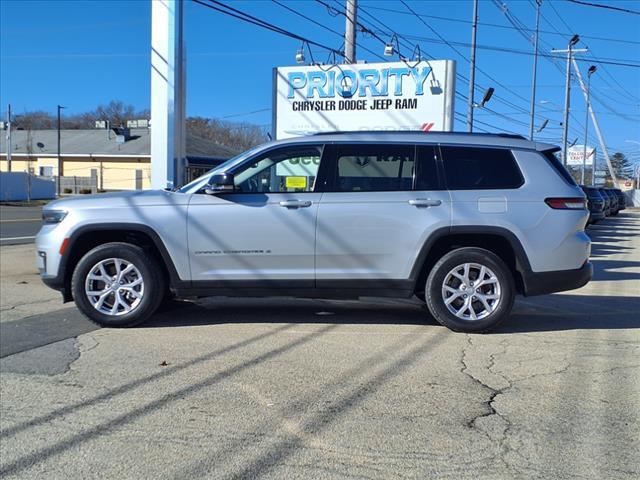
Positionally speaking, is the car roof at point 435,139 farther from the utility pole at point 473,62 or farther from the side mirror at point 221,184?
the utility pole at point 473,62

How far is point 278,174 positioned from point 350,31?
11.2m

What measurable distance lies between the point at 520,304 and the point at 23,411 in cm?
600

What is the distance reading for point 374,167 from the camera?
6.21m

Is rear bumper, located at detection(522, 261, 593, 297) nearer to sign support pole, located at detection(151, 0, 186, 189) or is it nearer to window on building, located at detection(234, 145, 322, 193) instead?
window on building, located at detection(234, 145, 322, 193)

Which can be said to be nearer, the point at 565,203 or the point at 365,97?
the point at 565,203

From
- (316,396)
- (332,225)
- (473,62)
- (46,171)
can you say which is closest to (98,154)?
(46,171)

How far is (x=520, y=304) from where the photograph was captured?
791 cm

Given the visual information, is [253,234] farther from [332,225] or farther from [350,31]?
[350,31]

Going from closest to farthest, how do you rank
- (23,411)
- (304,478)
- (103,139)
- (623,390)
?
(304,478)
(23,411)
(623,390)
(103,139)

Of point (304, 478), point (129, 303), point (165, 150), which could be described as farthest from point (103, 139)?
point (304, 478)

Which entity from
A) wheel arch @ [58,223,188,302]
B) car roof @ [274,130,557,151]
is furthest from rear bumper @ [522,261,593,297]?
wheel arch @ [58,223,188,302]

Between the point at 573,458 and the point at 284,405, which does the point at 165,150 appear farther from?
the point at 573,458

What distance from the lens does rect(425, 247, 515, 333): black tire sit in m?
6.02

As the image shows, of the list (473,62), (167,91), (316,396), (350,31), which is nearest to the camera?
(316,396)
